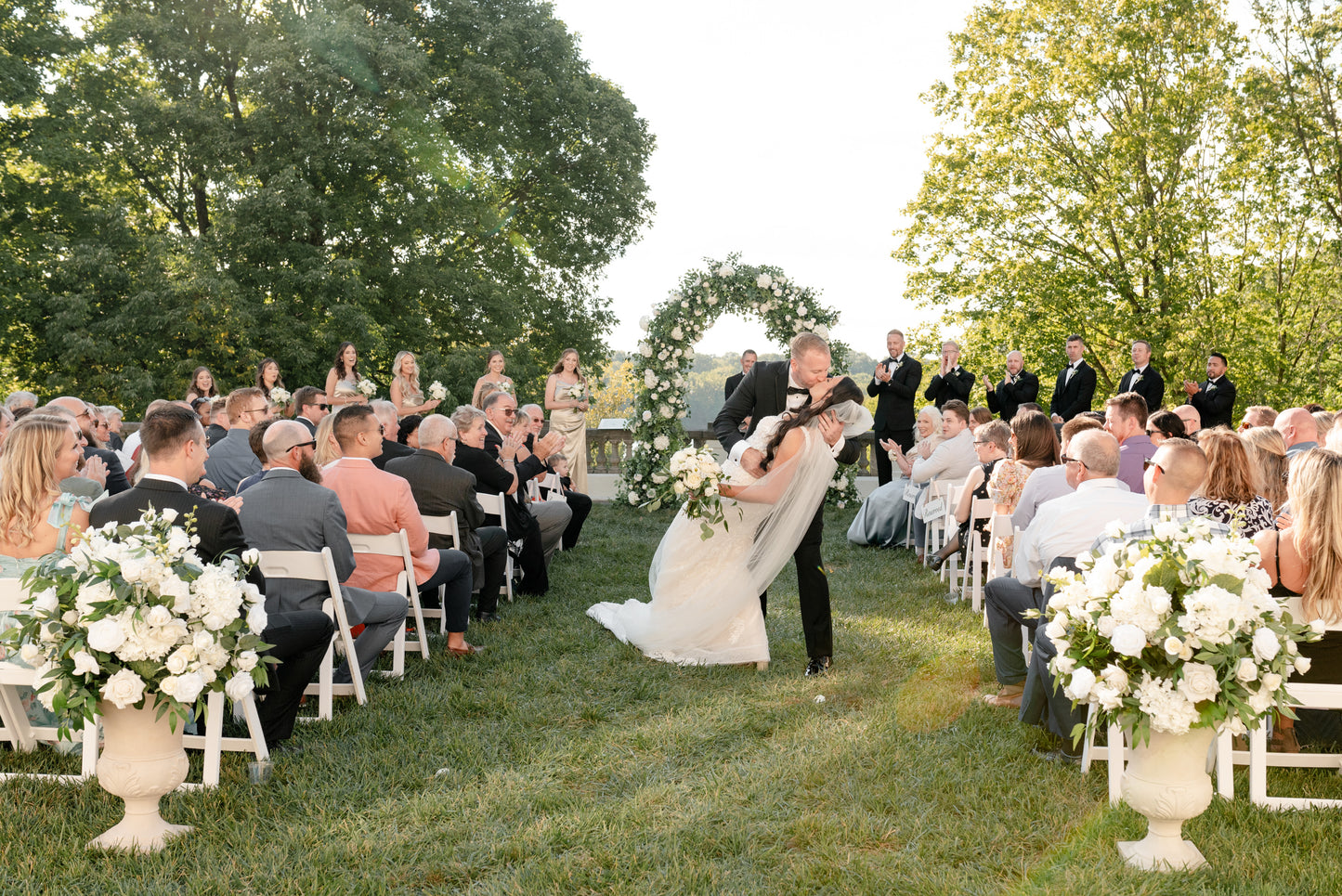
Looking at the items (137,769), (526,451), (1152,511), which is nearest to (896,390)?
(526,451)

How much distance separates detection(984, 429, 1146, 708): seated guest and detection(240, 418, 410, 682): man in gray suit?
345cm

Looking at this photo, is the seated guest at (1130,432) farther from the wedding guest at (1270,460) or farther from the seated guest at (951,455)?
the wedding guest at (1270,460)

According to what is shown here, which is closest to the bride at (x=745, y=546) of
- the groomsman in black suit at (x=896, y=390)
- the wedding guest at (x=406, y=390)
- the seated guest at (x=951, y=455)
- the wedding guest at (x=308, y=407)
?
the seated guest at (x=951, y=455)

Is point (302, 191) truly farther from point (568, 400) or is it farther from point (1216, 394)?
point (1216, 394)

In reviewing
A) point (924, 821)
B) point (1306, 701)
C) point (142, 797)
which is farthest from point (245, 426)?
point (1306, 701)

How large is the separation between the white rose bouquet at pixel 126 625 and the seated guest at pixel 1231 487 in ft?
14.7

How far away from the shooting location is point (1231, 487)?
4672 mm

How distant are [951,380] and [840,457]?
7.85m

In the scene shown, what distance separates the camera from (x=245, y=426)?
698 cm

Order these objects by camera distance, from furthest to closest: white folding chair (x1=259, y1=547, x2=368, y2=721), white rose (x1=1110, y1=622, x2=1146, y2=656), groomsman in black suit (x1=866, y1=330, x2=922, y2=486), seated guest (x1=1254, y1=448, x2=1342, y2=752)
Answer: groomsman in black suit (x1=866, y1=330, x2=922, y2=486) → white folding chair (x1=259, y1=547, x2=368, y2=721) → seated guest (x1=1254, y1=448, x2=1342, y2=752) → white rose (x1=1110, y1=622, x2=1146, y2=656)

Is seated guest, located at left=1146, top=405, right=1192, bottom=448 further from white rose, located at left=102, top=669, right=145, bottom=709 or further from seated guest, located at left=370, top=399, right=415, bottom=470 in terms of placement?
white rose, located at left=102, top=669, right=145, bottom=709

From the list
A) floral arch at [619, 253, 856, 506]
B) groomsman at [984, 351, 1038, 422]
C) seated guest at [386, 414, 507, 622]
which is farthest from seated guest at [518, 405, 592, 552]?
groomsman at [984, 351, 1038, 422]

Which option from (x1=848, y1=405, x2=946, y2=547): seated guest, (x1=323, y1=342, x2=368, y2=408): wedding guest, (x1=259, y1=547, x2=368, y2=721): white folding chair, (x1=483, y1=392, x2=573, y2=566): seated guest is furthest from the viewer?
(x1=323, y1=342, x2=368, y2=408): wedding guest

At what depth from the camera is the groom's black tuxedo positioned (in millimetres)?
5711
